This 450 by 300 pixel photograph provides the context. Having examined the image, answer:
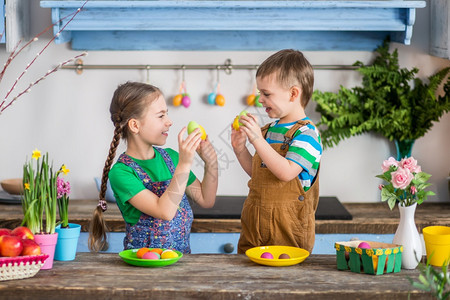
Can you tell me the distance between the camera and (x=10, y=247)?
1.85 meters

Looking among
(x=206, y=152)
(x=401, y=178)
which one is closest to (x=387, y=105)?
(x=206, y=152)

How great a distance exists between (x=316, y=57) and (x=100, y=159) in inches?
51.8

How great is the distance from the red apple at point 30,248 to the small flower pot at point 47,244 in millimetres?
80

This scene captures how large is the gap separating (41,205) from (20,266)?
25 centimetres

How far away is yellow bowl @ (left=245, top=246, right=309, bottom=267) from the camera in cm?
201

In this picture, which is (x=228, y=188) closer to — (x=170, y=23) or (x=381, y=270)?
(x=170, y=23)

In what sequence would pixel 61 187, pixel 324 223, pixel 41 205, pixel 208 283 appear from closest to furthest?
1. pixel 208 283
2. pixel 41 205
3. pixel 61 187
4. pixel 324 223

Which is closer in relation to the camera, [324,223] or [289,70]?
[289,70]

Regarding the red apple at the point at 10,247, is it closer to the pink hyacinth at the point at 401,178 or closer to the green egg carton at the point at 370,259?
the green egg carton at the point at 370,259

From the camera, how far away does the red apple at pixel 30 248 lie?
188 centimetres

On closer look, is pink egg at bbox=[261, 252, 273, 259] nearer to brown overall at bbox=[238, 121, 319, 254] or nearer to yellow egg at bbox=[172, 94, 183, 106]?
brown overall at bbox=[238, 121, 319, 254]

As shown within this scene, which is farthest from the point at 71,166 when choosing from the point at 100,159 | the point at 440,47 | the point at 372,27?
the point at 440,47

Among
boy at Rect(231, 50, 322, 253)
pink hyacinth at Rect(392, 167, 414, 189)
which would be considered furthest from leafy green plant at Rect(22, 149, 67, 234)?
pink hyacinth at Rect(392, 167, 414, 189)

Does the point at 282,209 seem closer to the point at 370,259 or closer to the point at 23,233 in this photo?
the point at 370,259
